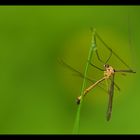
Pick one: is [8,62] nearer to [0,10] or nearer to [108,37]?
[0,10]

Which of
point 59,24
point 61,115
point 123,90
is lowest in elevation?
point 61,115

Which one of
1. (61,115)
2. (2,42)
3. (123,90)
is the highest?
(2,42)

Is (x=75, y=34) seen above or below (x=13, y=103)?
above

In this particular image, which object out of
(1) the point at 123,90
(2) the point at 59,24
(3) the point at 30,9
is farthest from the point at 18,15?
(1) the point at 123,90

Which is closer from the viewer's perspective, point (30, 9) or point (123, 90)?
point (123, 90)

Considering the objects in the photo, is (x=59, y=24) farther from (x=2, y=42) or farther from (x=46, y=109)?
(x=46, y=109)

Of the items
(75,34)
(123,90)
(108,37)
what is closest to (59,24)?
(75,34)
